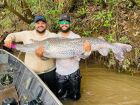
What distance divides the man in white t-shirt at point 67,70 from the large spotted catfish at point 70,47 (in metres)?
0.11

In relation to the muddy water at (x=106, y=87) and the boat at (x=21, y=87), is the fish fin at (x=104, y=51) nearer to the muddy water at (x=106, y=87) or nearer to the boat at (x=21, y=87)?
→ the boat at (x=21, y=87)

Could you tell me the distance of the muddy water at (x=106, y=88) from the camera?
6925mm

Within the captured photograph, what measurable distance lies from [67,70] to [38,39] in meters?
0.72

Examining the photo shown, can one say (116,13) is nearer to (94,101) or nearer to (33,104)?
(94,101)

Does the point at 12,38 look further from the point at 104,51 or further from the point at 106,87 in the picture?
the point at 106,87

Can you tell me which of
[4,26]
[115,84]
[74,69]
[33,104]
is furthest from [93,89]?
[4,26]

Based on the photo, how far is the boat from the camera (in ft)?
16.3

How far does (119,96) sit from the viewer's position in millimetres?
7121

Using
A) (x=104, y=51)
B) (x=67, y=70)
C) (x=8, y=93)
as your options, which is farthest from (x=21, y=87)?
(x=104, y=51)

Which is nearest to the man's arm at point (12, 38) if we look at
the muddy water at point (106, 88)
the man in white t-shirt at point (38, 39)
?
the man in white t-shirt at point (38, 39)

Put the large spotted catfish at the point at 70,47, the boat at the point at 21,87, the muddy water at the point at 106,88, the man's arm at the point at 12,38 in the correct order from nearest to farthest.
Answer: the boat at the point at 21,87, the large spotted catfish at the point at 70,47, the man's arm at the point at 12,38, the muddy water at the point at 106,88

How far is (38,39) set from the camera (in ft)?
19.1

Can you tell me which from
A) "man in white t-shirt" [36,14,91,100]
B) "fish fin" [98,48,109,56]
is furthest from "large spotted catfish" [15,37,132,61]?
"man in white t-shirt" [36,14,91,100]

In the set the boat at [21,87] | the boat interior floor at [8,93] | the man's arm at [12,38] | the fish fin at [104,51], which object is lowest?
the boat interior floor at [8,93]
